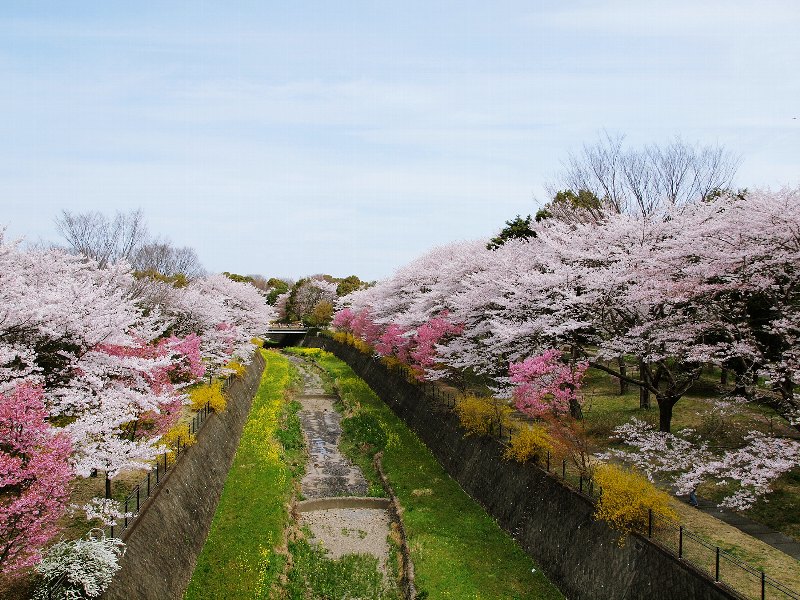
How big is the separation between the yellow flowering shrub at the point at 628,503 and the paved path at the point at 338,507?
768 centimetres

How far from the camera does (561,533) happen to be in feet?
57.4

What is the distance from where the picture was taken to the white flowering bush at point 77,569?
38.0 feet

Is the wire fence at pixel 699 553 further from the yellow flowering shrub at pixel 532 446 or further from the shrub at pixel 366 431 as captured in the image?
the shrub at pixel 366 431

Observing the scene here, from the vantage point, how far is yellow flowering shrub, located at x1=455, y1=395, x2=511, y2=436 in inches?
995

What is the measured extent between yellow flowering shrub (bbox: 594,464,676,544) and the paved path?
7.68 metres

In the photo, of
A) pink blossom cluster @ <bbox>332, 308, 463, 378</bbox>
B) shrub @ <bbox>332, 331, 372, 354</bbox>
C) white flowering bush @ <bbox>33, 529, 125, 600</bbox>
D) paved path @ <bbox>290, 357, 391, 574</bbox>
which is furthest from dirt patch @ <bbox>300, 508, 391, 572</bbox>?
shrub @ <bbox>332, 331, 372, 354</bbox>

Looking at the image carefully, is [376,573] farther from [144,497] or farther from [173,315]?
[173,315]

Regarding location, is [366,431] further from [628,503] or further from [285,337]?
[285,337]

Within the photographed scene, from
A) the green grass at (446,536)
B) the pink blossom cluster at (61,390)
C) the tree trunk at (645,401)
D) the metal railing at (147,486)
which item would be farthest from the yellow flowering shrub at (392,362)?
the pink blossom cluster at (61,390)

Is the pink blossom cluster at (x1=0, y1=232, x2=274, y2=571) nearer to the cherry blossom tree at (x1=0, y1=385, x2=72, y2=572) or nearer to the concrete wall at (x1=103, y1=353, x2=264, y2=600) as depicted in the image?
the cherry blossom tree at (x1=0, y1=385, x2=72, y2=572)

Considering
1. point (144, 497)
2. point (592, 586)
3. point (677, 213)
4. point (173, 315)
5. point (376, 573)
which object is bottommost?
point (376, 573)

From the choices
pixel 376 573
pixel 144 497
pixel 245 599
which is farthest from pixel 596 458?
pixel 144 497

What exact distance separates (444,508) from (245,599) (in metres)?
9.45

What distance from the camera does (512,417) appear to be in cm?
2855
